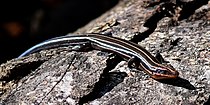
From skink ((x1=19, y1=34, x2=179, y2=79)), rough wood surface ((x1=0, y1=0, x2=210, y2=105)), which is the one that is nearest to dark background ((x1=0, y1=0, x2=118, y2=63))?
skink ((x1=19, y1=34, x2=179, y2=79))

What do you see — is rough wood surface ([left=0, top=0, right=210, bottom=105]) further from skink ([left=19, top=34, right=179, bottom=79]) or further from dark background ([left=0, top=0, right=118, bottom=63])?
dark background ([left=0, top=0, right=118, bottom=63])

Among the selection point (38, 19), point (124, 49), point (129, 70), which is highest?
point (38, 19)

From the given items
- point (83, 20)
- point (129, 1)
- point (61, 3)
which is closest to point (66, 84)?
point (129, 1)

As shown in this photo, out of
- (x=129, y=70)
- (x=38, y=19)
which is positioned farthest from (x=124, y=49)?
(x=38, y=19)

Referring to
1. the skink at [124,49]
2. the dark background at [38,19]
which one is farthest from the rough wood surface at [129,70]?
the dark background at [38,19]

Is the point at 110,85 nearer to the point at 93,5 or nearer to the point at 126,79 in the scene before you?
the point at 126,79

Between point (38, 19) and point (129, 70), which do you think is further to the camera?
point (38, 19)

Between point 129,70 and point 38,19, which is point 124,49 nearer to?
point 129,70
